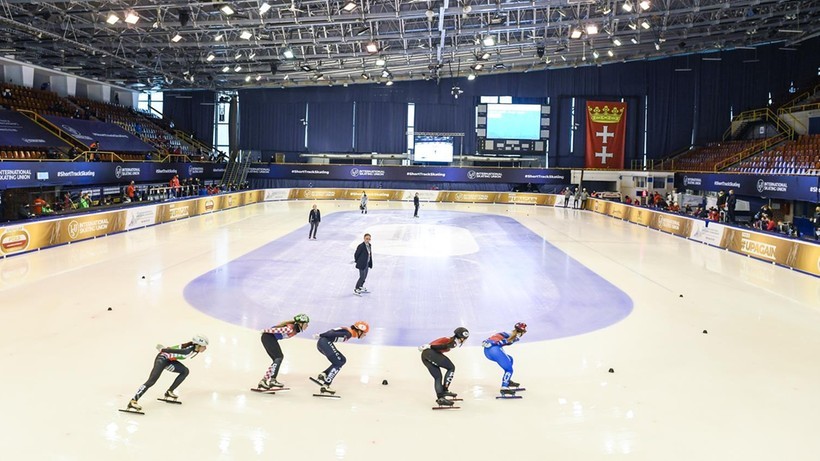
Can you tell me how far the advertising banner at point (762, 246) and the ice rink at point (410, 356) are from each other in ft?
2.24

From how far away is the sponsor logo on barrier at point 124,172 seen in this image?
31500mm

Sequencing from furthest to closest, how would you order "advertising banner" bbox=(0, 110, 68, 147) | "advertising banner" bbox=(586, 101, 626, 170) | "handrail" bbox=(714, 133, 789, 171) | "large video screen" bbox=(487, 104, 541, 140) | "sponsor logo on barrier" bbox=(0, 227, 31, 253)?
1. "advertising banner" bbox=(586, 101, 626, 170)
2. "large video screen" bbox=(487, 104, 541, 140)
3. "handrail" bbox=(714, 133, 789, 171)
4. "advertising banner" bbox=(0, 110, 68, 147)
5. "sponsor logo on barrier" bbox=(0, 227, 31, 253)

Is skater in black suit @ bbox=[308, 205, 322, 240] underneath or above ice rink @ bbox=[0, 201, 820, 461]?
above

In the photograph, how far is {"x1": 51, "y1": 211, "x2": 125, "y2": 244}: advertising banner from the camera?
2061 centimetres

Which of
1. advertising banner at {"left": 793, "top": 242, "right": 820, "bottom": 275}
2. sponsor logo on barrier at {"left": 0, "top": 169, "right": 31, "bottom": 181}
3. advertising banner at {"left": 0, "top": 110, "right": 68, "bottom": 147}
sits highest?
advertising banner at {"left": 0, "top": 110, "right": 68, "bottom": 147}

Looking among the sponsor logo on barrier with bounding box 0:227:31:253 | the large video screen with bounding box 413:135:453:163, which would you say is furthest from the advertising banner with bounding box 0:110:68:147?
the large video screen with bounding box 413:135:453:163

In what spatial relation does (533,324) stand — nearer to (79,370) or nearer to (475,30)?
(79,370)

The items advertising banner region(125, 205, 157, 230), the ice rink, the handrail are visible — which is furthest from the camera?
the handrail

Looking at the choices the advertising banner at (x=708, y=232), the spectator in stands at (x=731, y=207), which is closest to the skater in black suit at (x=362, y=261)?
the advertising banner at (x=708, y=232)

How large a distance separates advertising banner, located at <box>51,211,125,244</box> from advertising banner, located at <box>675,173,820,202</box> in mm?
28350

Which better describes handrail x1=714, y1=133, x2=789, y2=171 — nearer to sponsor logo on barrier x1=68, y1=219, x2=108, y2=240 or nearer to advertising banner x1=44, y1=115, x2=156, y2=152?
sponsor logo on barrier x1=68, y1=219, x2=108, y2=240

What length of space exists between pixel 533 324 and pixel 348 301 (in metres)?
4.10

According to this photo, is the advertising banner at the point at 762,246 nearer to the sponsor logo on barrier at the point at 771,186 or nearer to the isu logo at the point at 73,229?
the sponsor logo on barrier at the point at 771,186

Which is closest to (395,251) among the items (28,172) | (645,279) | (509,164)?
(645,279)
